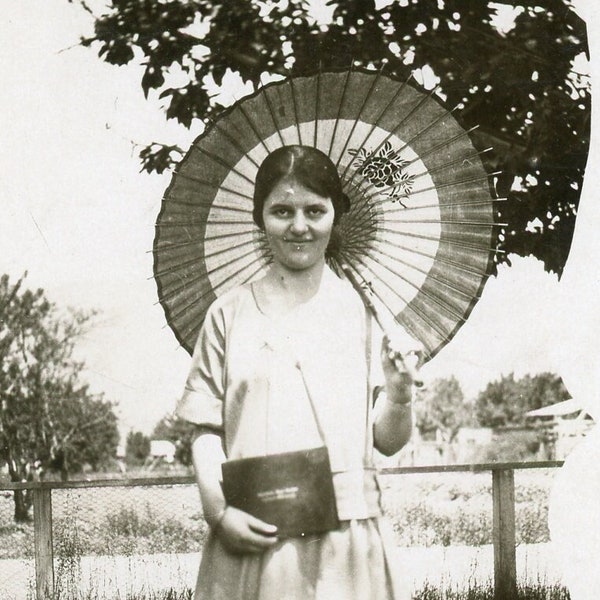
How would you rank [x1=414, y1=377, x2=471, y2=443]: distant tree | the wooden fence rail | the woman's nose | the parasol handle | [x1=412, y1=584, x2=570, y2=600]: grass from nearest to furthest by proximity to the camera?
1. the parasol handle
2. the woman's nose
3. the wooden fence rail
4. [x1=412, y1=584, x2=570, y2=600]: grass
5. [x1=414, y1=377, x2=471, y2=443]: distant tree

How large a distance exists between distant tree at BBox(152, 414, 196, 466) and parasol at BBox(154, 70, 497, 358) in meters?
0.52

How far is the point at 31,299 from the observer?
2430 millimetres

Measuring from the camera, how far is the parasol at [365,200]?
1.92 metres

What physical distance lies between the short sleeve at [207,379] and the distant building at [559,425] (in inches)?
43.7

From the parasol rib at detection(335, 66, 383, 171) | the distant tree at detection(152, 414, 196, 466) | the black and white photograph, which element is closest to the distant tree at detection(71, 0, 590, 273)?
the black and white photograph

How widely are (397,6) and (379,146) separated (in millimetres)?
684

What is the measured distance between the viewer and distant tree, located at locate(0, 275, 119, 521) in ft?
7.87

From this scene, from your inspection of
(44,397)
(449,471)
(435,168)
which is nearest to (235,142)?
(435,168)

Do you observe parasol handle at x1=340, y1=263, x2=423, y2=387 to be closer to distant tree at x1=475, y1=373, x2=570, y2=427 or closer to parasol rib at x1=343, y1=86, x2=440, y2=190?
parasol rib at x1=343, y1=86, x2=440, y2=190

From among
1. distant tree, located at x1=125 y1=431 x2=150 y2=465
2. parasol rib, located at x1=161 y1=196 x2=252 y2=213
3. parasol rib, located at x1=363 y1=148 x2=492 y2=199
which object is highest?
parasol rib, located at x1=363 y1=148 x2=492 y2=199

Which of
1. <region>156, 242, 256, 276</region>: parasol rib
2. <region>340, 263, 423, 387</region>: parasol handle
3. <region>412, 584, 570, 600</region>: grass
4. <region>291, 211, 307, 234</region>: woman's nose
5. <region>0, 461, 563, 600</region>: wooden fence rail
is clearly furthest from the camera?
<region>412, 584, 570, 600</region>: grass

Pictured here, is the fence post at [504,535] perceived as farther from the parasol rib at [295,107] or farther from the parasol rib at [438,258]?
the parasol rib at [295,107]

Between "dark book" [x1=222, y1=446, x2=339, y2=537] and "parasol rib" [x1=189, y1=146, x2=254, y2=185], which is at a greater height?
"parasol rib" [x1=189, y1=146, x2=254, y2=185]

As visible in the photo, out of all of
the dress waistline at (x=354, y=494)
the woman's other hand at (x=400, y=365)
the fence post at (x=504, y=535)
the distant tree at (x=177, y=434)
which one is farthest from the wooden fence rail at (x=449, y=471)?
the woman's other hand at (x=400, y=365)
